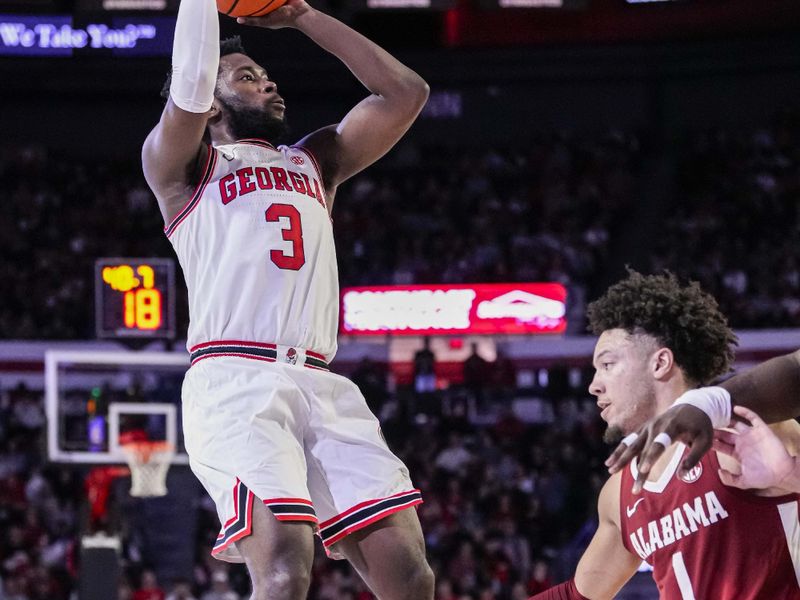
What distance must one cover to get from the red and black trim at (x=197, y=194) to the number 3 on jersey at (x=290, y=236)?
221 mm

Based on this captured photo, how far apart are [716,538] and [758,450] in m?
0.74

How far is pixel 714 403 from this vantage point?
2369 mm

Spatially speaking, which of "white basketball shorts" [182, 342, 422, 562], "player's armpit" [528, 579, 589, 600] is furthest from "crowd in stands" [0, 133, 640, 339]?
"player's armpit" [528, 579, 589, 600]

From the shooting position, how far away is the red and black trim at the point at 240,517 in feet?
11.2

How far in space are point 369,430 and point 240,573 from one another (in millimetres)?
8011

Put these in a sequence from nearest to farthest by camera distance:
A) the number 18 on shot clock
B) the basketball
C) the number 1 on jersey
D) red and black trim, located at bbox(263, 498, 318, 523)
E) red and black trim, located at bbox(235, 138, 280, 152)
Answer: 1. the number 1 on jersey
2. red and black trim, located at bbox(263, 498, 318, 523)
3. the basketball
4. red and black trim, located at bbox(235, 138, 280, 152)
5. the number 18 on shot clock

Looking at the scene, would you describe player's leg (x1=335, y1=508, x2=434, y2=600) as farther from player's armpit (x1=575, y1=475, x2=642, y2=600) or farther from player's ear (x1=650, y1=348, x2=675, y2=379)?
player's ear (x1=650, y1=348, x2=675, y2=379)

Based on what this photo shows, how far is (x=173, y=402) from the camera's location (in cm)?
993

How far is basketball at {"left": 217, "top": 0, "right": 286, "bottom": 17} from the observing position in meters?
3.91

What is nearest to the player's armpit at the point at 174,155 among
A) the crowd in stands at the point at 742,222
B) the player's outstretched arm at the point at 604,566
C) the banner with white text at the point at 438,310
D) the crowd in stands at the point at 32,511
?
the player's outstretched arm at the point at 604,566

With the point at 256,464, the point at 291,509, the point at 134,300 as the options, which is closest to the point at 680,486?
the point at 291,509

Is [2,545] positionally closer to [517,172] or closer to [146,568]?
[146,568]

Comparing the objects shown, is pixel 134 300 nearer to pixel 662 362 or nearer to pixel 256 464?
pixel 256 464

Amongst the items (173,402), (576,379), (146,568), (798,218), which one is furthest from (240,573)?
(798,218)
